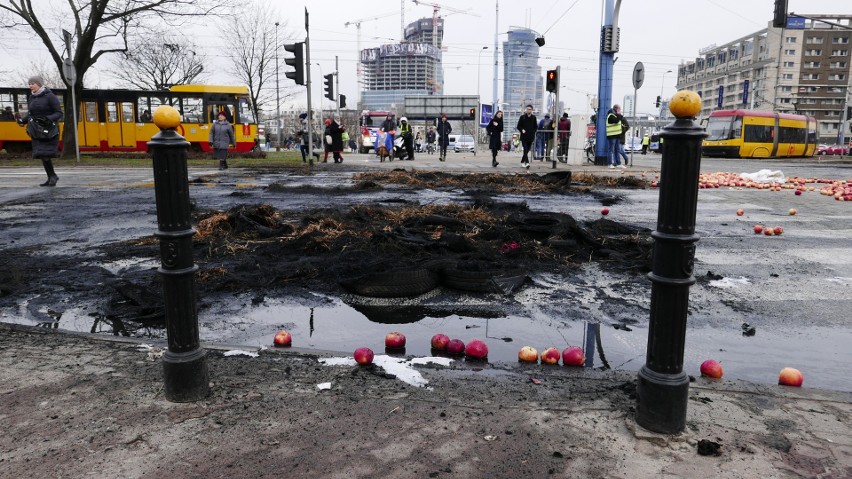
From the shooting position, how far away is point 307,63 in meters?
19.0

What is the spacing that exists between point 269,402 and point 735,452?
6.22 feet

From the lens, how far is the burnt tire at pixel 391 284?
4516mm

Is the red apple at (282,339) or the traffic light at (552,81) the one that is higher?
the traffic light at (552,81)

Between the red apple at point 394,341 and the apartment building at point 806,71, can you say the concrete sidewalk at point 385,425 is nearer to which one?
the red apple at point 394,341

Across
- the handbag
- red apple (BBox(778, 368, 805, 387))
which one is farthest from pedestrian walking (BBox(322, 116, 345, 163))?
red apple (BBox(778, 368, 805, 387))

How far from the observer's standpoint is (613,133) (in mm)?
20500

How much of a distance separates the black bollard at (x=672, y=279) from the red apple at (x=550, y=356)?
2.52 feet

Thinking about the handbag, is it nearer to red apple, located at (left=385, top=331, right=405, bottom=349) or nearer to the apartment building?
red apple, located at (left=385, top=331, right=405, bottom=349)

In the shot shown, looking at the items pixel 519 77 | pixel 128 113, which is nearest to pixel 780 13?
pixel 128 113

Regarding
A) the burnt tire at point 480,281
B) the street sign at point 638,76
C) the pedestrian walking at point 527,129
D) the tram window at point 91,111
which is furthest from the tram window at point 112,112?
the burnt tire at point 480,281

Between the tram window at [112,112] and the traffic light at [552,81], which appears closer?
the traffic light at [552,81]

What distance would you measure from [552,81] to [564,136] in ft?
17.5

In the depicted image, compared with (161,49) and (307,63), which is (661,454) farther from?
(161,49)

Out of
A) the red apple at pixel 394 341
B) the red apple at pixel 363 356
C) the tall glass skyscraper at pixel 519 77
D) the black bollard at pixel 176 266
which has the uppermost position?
the tall glass skyscraper at pixel 519 77
